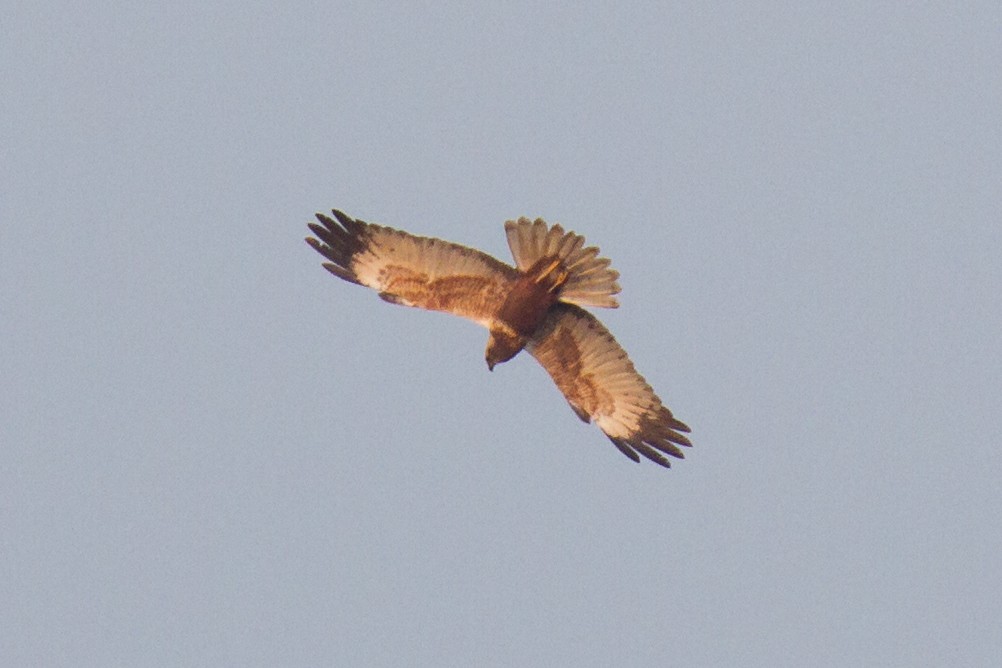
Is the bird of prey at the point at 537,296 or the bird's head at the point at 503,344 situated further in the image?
the bird's head at the point at 503,344

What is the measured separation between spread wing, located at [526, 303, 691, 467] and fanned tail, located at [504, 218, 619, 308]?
11.1 inches

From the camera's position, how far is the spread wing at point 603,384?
11.2 m

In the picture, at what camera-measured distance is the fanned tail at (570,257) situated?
1071 cm

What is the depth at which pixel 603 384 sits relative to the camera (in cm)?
1142

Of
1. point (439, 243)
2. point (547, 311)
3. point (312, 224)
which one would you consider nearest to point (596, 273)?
point (547, 311)

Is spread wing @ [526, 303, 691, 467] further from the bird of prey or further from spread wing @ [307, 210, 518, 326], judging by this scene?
spread wing @ [307, 210, 518, 326]

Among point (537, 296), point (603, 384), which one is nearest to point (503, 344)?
point (537, 296)

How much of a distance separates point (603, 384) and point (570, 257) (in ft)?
4.10

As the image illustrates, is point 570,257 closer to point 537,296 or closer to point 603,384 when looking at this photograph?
point 537,296

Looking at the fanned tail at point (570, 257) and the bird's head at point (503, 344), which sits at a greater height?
the fanned tail at point (570, 257)

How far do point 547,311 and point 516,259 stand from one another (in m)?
0.54

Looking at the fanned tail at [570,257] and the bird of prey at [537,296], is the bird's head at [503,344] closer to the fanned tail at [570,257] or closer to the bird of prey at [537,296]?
the bird of prey at [537,296]

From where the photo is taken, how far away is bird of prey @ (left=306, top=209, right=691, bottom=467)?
10836mm

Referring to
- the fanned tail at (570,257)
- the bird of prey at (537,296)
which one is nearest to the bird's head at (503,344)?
the bird of prey at (537,296)
